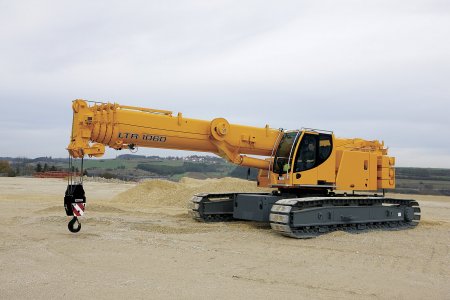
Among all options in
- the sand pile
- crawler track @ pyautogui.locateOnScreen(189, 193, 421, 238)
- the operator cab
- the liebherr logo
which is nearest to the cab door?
the operator cab

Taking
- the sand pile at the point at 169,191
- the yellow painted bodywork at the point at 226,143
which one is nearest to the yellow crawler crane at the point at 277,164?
the yellow painted bodywork at the point at 226,143

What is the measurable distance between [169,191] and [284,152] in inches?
539

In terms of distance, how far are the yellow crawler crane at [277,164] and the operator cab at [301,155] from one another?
0.09 feet

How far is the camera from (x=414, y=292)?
728 centimetres

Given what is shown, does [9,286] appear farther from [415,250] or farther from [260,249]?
[415,250]

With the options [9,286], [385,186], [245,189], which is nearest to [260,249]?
[9,286]

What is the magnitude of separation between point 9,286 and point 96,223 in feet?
24.0

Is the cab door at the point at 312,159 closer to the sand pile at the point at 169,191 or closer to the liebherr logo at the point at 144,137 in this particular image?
the liebherr logo at the point at 144,137

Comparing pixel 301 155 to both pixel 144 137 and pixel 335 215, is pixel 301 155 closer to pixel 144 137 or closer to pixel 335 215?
pixel 335 215

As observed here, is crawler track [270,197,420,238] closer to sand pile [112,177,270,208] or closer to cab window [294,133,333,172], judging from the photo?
cab window [294,133,333,172]

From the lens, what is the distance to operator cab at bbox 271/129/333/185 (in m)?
13.5

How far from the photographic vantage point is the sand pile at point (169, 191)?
24578 millimetres

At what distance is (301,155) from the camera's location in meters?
13.6

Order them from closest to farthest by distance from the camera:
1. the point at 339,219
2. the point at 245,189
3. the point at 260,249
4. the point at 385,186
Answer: the point at 260,249, the point at 339,219, the point at 385,186, the point at 245,189
